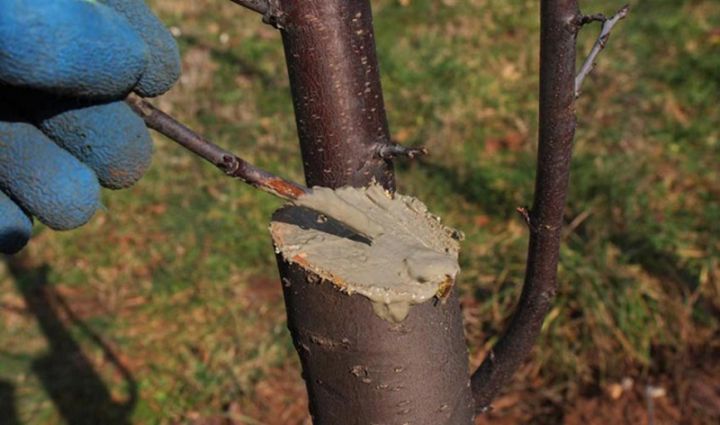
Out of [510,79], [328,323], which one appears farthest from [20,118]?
[510,79]

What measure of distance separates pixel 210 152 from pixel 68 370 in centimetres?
217

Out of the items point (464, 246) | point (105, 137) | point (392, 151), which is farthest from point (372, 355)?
point (464, 246)

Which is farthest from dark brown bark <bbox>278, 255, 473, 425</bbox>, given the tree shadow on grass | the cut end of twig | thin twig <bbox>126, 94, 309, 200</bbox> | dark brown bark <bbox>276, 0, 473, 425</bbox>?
the tree shadow on grass

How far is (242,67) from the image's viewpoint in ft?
16.0

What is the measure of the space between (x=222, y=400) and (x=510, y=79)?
245cm

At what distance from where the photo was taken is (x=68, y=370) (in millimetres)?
3117

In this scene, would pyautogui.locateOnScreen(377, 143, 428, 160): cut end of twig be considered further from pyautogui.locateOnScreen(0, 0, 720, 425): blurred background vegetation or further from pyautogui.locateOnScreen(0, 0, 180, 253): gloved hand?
pyautogui.locateOnScreen(0, 0, 720, 425): blurred background vegetation

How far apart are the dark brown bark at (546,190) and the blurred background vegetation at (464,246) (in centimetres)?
118

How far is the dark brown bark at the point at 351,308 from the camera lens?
128 cm

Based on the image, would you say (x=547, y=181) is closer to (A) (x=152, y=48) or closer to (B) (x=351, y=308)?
(B) (x=351, y=308)

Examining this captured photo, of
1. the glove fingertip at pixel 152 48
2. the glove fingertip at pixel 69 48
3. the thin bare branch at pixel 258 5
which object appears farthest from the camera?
the thin bare branch at pixel 258 5

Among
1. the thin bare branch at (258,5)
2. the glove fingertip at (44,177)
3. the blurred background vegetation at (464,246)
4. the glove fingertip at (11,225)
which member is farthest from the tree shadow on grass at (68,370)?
the thin bare branch at (258,5)

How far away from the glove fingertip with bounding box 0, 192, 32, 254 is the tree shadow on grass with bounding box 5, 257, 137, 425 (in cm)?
164

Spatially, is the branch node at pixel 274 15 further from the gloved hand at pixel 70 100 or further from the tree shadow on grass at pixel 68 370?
the tree shadow on grass at pixel 68 370
